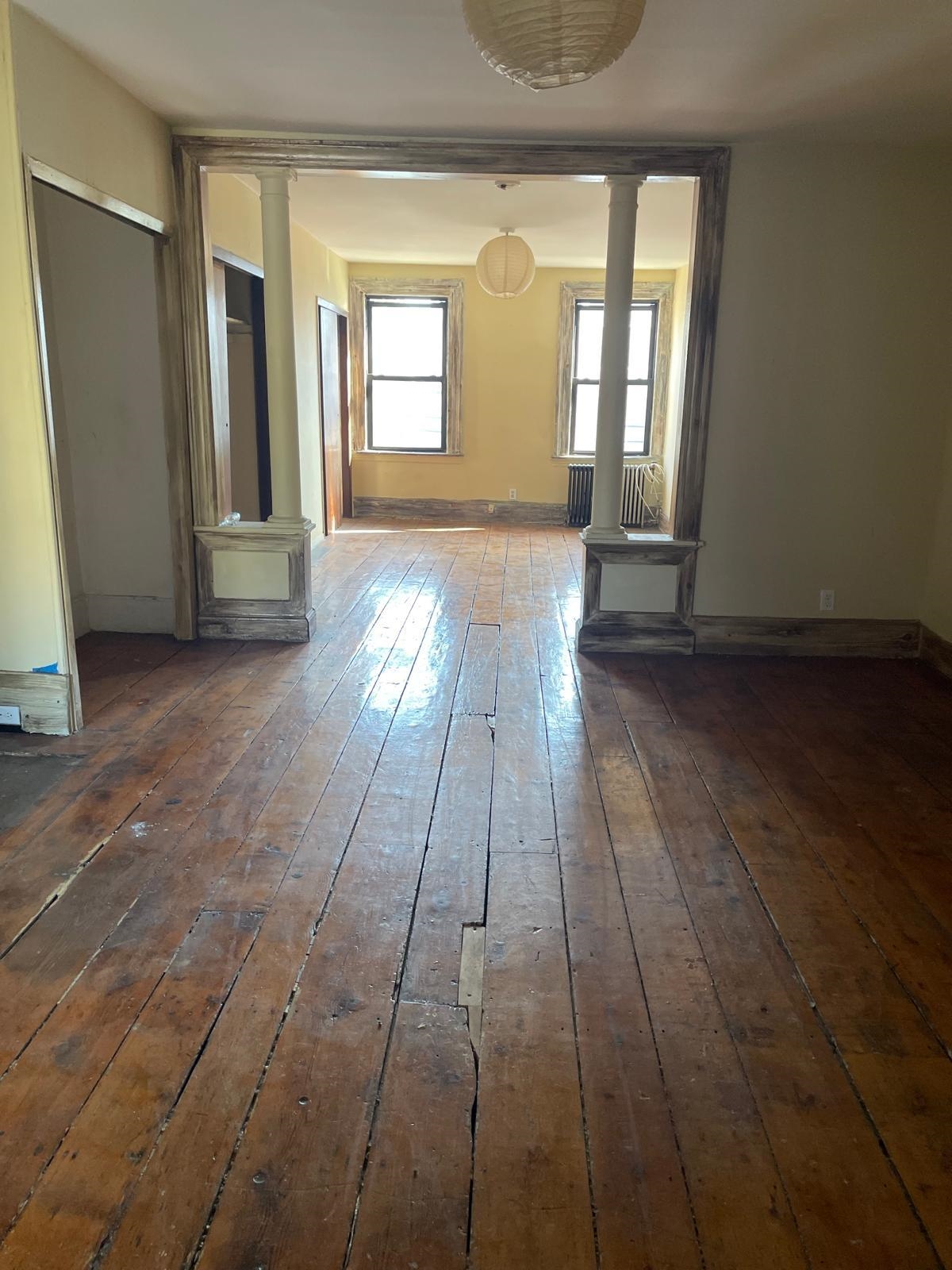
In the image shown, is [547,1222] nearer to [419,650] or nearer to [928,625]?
[419,650]

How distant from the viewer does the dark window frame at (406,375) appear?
9.47 metres

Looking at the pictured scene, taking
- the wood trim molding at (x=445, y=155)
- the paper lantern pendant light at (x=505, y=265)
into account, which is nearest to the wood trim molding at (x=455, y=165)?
the wood trim molding at (x=445, y=155)

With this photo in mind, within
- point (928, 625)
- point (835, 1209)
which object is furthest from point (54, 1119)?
point (928, 625)

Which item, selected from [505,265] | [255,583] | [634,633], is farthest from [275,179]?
[634,633]

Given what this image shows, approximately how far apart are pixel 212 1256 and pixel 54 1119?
47 centimetres

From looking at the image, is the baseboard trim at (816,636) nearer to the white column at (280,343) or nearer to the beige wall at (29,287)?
the white column at (280,343)

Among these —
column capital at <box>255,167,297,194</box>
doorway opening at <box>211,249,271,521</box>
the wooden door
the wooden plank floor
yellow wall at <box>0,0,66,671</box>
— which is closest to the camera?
the wooden plank floor

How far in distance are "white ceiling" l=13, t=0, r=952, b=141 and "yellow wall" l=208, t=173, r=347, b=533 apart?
1.22m

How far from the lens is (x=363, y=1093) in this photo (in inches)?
71.3

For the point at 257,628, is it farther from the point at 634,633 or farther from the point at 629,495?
the point at 629,495

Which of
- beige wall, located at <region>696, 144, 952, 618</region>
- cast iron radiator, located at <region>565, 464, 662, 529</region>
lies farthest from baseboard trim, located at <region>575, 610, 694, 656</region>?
cast iron radiator, located at <region>565, 464, 662, 529</region>

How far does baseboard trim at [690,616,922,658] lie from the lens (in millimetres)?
4957

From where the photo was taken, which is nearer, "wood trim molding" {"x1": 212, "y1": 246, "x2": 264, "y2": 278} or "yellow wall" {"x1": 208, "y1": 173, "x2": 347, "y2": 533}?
"wood trim molding" {"x1": 212, "y1": 246, "x2": 264, "y2": 278}

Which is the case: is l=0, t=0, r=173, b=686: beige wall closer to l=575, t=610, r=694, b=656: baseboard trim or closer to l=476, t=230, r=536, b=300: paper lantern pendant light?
l=575, t=610, r=694, b=656: baseboard trim
